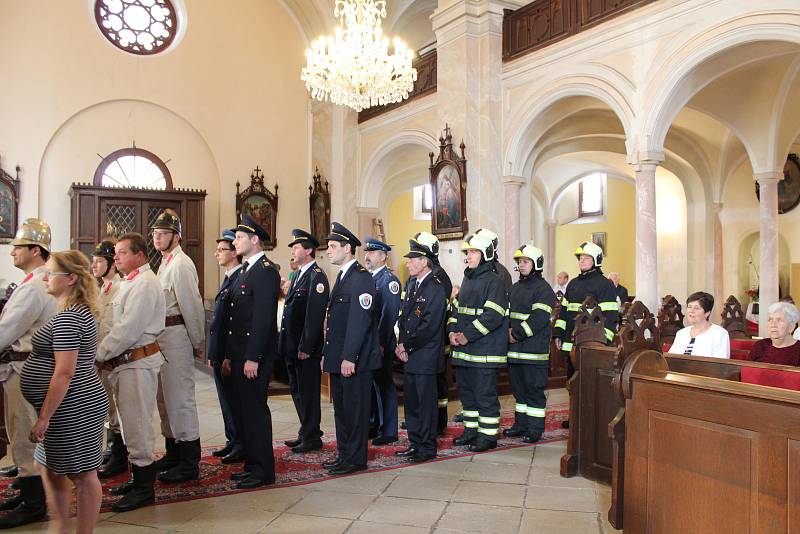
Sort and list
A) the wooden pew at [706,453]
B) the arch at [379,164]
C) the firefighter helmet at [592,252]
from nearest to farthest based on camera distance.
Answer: the wooden pew at [706,453]
the firefighter helmet at [592,252]
the arch at [379,164]

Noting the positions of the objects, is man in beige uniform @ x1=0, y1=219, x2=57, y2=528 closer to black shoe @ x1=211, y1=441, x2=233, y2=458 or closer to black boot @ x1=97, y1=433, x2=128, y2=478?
black boot @ x1=97, y1=433, x2=128, y2=478

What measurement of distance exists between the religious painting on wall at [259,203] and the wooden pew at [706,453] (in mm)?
10978

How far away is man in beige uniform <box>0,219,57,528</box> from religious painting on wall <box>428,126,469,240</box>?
702 cm

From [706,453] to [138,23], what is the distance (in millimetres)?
13339

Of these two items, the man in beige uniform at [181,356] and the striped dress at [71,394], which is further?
the man in beige uniform at [181,356]

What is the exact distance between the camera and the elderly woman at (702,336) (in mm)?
4230

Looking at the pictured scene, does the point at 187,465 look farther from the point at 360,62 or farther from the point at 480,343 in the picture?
the point at 360,62

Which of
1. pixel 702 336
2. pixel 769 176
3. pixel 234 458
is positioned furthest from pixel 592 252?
pixel 769 176

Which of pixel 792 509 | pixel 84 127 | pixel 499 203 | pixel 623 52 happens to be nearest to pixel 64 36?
pixel 84 127

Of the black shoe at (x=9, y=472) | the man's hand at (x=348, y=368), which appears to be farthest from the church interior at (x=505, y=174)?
the black shoe at (x=9, y=472)

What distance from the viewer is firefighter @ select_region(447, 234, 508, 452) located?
511cm

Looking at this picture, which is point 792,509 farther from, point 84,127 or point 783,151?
point 84,127

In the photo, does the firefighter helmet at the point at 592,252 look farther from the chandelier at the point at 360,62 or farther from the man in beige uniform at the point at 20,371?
the chandelier at the point at 360,62

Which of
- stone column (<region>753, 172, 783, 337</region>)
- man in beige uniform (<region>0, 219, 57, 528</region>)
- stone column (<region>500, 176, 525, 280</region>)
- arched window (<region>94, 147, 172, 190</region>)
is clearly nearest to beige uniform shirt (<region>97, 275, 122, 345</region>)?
man in beige uniform (<region>0, 219, 57, 528</region>)
